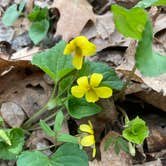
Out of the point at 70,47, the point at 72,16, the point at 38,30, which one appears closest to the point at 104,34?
the point at 72,16

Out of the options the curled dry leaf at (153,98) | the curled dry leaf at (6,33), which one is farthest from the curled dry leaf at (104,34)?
the curled dry leaf at (6,33)

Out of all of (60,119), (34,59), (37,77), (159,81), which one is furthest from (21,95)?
(159,81)

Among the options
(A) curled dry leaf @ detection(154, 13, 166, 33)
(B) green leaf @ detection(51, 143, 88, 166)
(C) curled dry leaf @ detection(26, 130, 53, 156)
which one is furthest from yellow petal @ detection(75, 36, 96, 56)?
(A) curled dry leaf @ detection(154, 13, 166, 33)

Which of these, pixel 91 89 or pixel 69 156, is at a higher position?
pixel 91 89

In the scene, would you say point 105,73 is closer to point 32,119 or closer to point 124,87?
point 124,87

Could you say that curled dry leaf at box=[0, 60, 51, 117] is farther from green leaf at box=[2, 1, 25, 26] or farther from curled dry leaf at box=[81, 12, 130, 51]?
green leaf at box=[2, 1, 25, 26]

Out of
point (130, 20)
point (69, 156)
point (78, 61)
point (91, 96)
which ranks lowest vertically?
point (69, 156)
